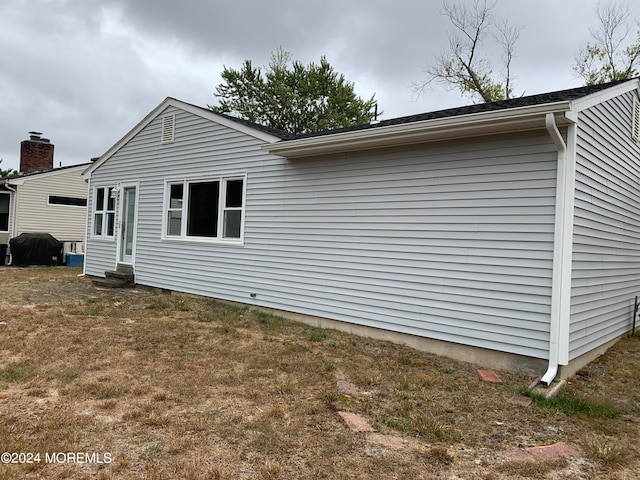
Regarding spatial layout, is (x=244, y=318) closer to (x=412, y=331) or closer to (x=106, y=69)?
(x=412, y=331)

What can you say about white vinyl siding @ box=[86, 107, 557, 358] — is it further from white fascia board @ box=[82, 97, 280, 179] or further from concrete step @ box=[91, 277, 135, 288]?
concrete step @ box=[91, 277, 135, 288]

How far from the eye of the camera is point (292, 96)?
2991 centimetres

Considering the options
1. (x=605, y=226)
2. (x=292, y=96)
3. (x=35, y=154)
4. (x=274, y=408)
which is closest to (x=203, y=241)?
(x=274, y=408)

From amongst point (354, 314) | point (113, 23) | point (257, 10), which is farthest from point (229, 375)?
point (257, 10)

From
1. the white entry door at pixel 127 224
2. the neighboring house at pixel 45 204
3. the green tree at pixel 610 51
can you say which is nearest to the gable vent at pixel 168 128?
the white entry door at pixel 127 224

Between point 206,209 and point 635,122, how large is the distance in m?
7.22

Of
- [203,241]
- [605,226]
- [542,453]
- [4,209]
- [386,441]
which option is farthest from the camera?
[4,209]

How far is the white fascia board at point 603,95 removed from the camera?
14.4ft

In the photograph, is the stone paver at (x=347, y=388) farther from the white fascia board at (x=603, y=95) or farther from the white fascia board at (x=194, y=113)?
the white fascia board at (x=194, y=113)

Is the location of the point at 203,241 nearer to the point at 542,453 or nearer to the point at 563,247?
the point at 563,247

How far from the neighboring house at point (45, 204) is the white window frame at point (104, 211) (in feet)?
21.4

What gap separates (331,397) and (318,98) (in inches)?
1131

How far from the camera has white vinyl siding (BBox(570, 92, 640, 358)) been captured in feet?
15.4

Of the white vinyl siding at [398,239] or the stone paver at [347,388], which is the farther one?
the white vinyl siding at [398,239]
